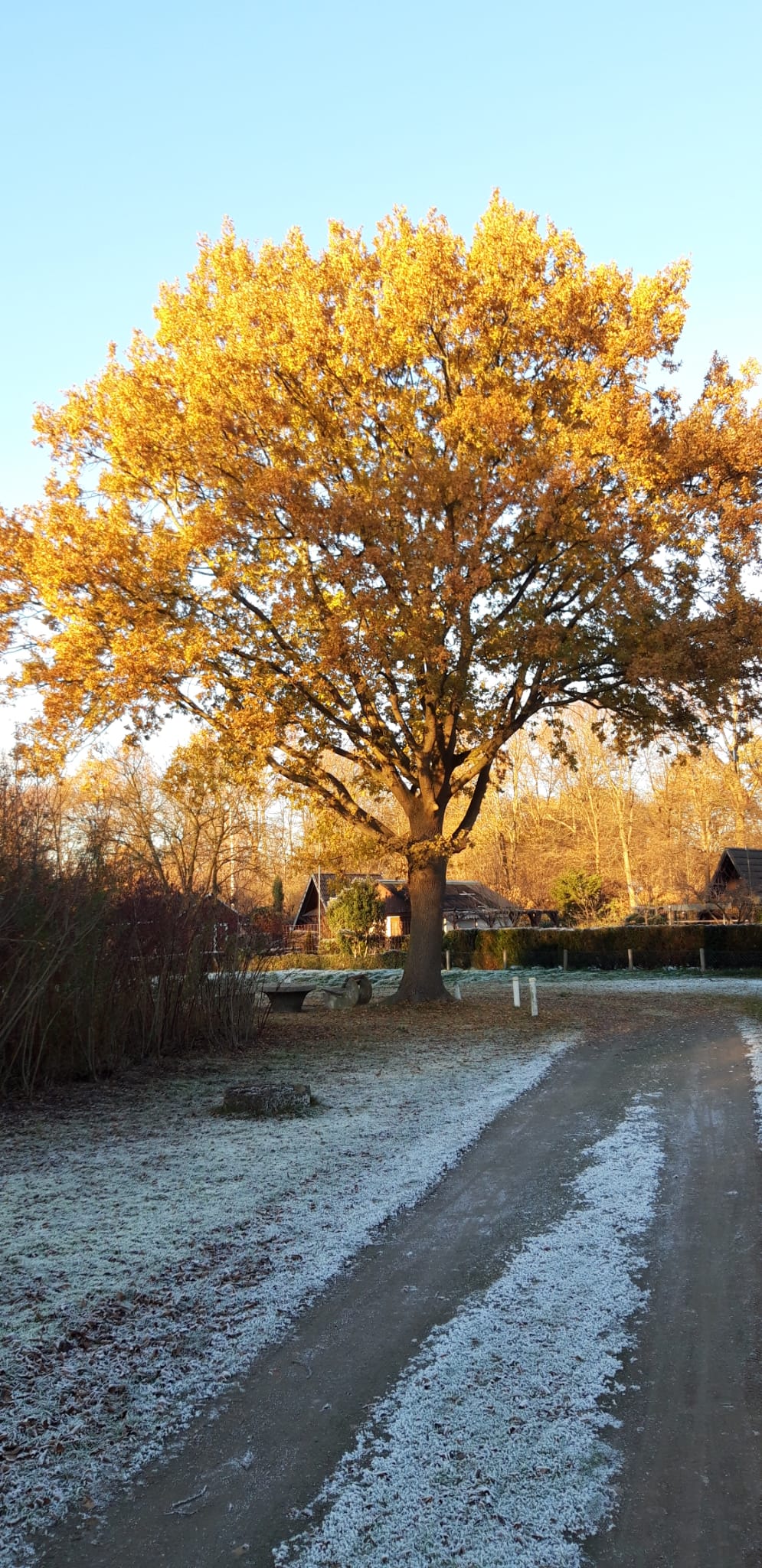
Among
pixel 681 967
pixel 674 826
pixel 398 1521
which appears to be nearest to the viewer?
pixel 398 1521

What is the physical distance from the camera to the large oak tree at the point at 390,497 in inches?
643

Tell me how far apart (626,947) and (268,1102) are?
26.1 m

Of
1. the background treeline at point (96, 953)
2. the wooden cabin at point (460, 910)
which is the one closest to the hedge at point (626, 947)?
the wooden cabin at point (460, 910)

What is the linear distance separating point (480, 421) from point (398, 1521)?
16.1 meters

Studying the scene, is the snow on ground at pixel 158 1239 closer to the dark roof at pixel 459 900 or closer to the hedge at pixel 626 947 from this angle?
the hedge at pixel 626 947

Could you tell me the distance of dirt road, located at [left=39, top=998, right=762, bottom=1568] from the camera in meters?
2.88

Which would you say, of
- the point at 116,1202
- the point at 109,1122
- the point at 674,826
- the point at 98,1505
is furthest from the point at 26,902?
the point at 674,826

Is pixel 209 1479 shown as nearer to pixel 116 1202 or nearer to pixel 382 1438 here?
pixel 382 1438

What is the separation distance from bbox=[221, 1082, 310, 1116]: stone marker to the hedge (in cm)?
2508

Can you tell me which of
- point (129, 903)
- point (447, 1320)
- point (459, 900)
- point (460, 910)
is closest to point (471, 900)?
point (459, 900)

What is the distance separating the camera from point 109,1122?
9.05m

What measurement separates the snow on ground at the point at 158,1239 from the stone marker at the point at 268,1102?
24 centimetres

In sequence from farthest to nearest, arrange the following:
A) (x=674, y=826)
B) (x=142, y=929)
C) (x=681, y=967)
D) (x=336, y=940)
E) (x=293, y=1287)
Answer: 1. (x=674, y=826)
2. (x=336, y=940)
3. (x=681, y=967)
4. (x=142, y=929)
5. (x=293, y=1287)

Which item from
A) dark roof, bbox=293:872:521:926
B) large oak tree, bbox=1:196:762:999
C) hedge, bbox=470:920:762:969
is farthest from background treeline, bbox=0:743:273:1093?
dark roof, bbox=293:872:521:926
